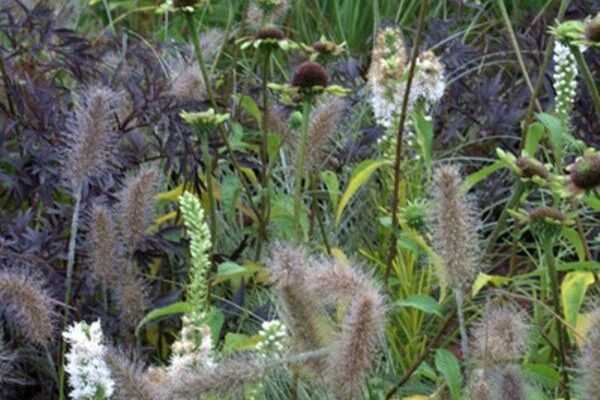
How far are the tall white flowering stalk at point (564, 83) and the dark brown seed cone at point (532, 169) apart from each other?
72 centimetres

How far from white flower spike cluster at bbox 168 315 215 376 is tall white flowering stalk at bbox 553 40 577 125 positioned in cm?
115

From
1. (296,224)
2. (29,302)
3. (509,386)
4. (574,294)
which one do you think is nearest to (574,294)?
(574,294)

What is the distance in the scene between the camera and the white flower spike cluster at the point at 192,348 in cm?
210

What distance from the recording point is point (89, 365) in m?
2.21

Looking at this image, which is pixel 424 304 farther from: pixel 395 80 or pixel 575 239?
pixel 395 80

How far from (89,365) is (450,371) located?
0.59 metres

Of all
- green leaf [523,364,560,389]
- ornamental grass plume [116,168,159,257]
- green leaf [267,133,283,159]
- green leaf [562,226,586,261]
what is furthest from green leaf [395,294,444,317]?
green leaf [267,133,283,159]

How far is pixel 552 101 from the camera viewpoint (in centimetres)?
386

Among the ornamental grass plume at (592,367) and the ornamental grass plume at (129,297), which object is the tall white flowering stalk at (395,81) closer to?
the ornamental grass plume at (129,297)

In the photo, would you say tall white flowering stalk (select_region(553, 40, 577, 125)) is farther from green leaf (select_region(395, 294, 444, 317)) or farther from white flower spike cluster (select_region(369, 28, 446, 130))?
green leaf (select_region(395, 294, 444, 317))

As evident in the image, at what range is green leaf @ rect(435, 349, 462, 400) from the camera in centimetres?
230

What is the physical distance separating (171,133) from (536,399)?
4.28ft

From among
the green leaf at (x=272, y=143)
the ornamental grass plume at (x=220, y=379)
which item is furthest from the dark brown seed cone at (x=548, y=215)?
the green leaf at (x=272, y=143)

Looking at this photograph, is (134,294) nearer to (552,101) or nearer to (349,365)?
(349,365)
